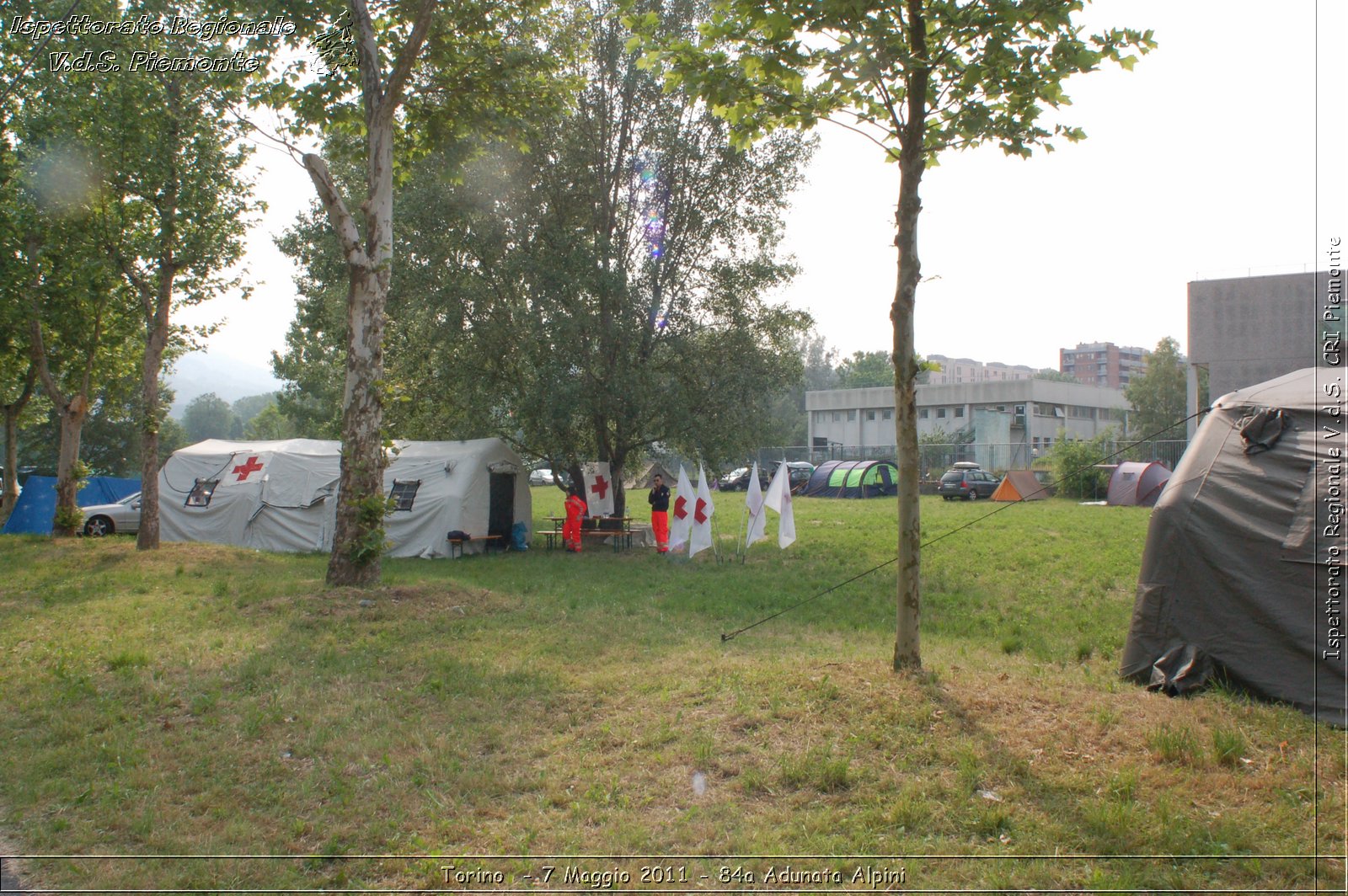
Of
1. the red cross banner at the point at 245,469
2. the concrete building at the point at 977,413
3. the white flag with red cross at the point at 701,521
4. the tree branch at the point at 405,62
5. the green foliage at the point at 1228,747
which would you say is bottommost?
the green foliage at the point at 1228,747

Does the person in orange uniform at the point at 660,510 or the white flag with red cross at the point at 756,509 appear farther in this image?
the person in orange uniform at the point at 660,510

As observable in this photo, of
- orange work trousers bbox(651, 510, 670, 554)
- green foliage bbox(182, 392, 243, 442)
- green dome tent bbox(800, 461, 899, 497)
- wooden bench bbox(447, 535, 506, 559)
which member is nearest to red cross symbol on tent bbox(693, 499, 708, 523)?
orange work trousers bbox(651, 510, 670, 554)

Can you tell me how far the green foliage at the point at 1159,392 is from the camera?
57.1m

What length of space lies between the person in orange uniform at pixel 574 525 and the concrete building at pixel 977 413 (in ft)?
108

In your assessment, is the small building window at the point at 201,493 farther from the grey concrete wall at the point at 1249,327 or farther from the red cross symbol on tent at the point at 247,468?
the grey concrete wall at the point at 1249,327

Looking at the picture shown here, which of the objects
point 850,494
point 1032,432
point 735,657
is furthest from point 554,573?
point 1032,432

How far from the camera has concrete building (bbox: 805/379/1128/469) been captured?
51.7 m

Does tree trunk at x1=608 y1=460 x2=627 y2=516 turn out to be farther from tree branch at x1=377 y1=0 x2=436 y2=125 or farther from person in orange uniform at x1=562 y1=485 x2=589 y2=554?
tree branch at x1=377 y1=0 x2=436 y2=125

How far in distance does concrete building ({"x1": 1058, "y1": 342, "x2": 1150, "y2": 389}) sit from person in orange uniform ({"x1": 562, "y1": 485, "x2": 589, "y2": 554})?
14373cm

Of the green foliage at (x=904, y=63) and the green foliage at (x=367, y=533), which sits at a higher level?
the green foliage at (x=904, y=63)

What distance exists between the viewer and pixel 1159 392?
5791 cm

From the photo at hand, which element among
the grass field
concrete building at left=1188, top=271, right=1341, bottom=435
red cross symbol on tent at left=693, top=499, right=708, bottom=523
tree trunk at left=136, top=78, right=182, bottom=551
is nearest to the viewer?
the grass field

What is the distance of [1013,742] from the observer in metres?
5.21

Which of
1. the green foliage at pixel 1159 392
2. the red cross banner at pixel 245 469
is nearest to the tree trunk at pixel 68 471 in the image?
the red cross banner at pixel 245 469
